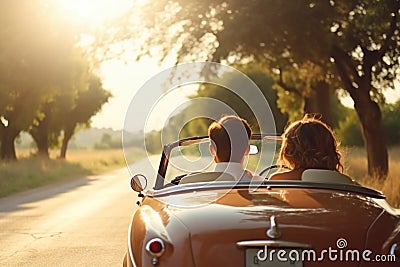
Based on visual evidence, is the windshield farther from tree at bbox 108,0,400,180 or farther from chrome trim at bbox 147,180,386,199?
tree at bbox 108,0,400,180

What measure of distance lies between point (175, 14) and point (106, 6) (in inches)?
123

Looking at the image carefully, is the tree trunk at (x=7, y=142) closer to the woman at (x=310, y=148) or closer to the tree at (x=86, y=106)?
the tree at (x=86, y=106)

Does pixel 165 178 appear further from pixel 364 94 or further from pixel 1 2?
pixel 1 2

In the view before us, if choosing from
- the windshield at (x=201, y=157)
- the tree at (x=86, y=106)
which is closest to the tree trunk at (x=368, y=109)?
A: the windshield at (x=201, y=157)

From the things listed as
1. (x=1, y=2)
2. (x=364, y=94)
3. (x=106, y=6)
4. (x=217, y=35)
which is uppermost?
(x=1, y=2)

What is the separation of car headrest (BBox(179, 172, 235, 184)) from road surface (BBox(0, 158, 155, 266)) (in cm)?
328

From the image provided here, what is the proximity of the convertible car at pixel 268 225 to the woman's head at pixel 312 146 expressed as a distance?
95 mm

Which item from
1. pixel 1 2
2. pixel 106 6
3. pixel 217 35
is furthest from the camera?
pixel 1 2

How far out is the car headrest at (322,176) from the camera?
5492mm

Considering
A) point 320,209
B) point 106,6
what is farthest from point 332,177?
point 106,6

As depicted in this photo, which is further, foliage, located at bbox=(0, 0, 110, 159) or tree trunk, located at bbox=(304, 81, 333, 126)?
foliage, located at bbox=(0, 0, 110, 159)

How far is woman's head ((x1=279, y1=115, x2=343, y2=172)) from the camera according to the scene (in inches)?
218

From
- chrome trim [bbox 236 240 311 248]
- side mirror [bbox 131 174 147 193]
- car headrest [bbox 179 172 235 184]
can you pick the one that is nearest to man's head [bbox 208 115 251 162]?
car headrest [bbox 179 172 235 184]

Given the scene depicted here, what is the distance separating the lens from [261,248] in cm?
449
